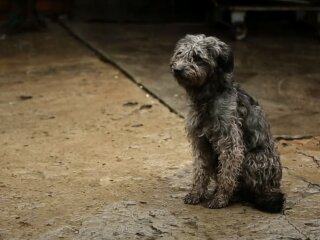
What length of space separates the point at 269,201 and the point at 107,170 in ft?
4.78

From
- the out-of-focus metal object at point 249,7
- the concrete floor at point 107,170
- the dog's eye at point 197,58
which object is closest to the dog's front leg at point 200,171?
the concrete floor at point 107,170

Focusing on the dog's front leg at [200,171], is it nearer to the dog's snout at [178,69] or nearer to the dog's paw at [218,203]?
the dog's paw at [218,203]

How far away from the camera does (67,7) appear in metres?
12.3

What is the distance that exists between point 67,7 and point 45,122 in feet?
20.7

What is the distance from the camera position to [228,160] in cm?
421

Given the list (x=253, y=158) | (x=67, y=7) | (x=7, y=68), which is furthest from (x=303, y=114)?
(x=67, y=7)

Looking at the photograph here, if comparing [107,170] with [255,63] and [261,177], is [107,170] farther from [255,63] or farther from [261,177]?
[255,63]

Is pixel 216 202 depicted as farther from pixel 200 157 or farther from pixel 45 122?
pixel 45 122

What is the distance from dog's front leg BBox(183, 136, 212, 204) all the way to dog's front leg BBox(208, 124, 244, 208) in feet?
0.42

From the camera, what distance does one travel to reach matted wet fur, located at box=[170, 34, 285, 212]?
4102 millimetres

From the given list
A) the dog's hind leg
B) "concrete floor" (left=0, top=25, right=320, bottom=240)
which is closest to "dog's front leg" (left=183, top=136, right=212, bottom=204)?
"concrete floor" (left=0, top=25, right=320, bottom=240)

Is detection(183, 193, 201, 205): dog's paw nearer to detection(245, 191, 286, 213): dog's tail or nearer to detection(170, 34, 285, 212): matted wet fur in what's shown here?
detection(170, 34, 285, 212): matted wet fur

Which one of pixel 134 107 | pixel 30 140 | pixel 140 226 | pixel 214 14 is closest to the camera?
pixel 140 226

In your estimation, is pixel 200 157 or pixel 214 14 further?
pixel 214 14
